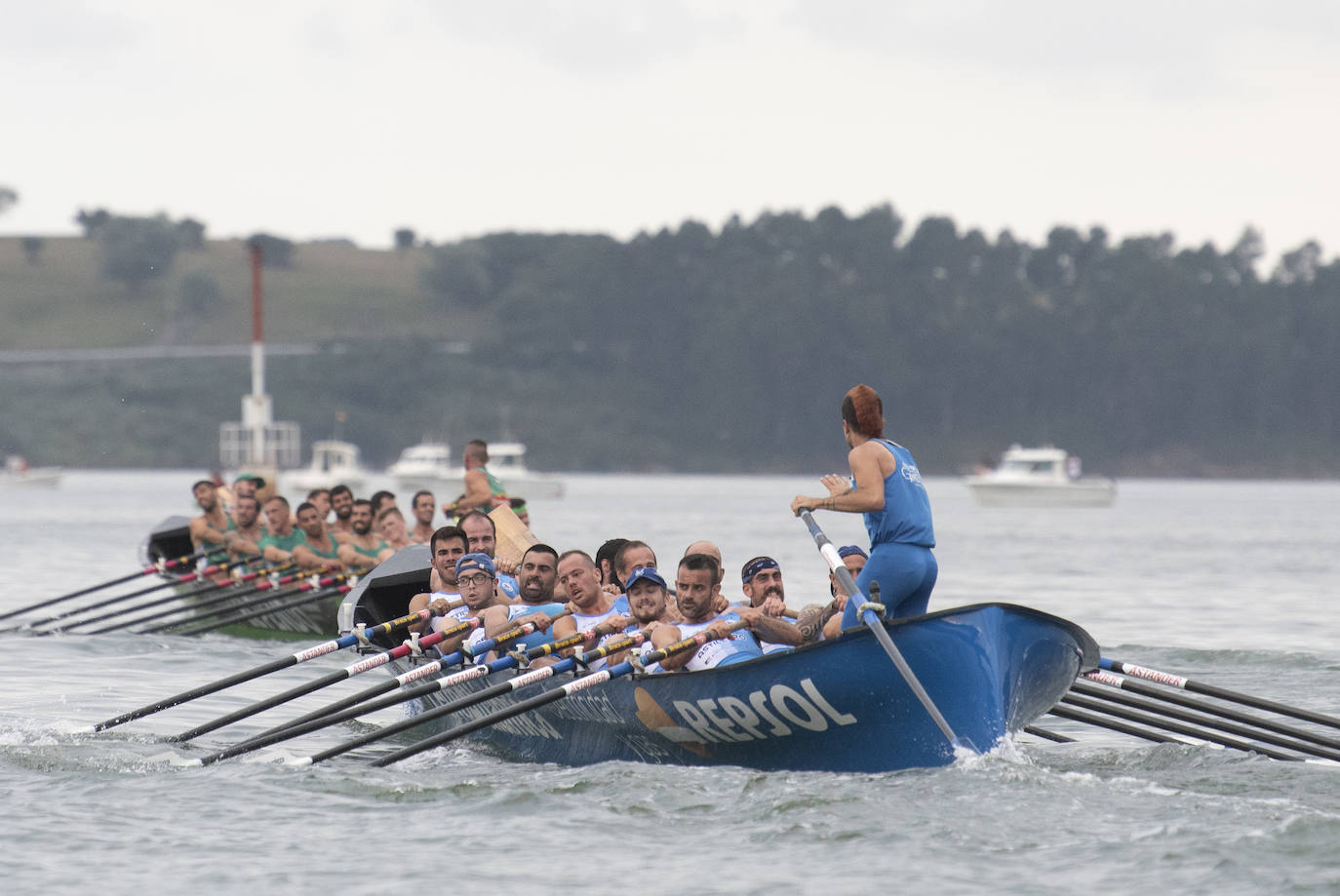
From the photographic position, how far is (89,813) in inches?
408

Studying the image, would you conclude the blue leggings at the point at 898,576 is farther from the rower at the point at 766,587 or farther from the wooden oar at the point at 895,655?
the rower at the point at 766,587

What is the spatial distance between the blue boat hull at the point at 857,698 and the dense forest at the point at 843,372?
10217 centimetres

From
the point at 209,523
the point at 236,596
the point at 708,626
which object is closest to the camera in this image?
the point at 708,626

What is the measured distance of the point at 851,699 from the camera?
9.82 metres

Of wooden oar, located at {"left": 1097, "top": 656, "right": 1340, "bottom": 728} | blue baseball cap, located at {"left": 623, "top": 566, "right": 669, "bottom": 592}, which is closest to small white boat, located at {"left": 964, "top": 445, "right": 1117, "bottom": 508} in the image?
wooden oar, located at {"left": 1097, "top": 656, "right": 1340, "bottom": 728}

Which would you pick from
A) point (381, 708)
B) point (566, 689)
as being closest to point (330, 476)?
point (381, 708)

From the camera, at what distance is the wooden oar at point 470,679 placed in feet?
36.3

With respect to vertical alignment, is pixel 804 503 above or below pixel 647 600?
above

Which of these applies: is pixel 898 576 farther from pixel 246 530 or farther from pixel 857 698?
pixel 246 530

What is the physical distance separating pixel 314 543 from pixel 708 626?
34.0ft

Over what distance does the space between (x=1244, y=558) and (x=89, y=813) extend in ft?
103

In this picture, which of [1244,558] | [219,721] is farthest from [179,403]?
[219,721]

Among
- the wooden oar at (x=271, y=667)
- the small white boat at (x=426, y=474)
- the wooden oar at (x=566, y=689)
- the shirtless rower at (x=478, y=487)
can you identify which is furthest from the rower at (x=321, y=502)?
the small white boat at (x=426, y=474)

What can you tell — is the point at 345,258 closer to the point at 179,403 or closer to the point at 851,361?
the point at 179,403
